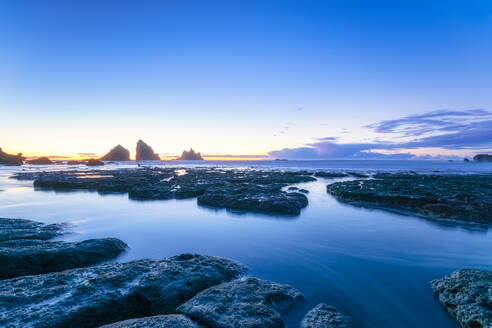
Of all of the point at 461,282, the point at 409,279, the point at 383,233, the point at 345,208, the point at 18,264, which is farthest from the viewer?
the point at 345,208

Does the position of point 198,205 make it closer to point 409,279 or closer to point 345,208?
point 345,208

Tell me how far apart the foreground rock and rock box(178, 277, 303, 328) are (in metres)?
2.64

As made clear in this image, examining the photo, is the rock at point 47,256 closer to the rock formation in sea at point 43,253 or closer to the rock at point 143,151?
the rock formation in sea at point 43,253

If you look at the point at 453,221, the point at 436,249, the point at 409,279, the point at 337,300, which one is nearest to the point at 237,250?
the point at 337,300

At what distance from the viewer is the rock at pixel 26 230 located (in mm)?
7007

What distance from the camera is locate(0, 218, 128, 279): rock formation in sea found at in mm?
4965

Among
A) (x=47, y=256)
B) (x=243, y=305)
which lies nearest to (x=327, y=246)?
(x=243, y=305)

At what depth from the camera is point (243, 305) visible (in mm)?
3666

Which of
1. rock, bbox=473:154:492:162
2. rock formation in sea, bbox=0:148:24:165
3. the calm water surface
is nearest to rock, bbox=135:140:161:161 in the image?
rock formation in sea, bbox=0:148:24:165

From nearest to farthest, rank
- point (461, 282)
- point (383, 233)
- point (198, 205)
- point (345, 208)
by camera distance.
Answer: point (461, 282) → point (383, 233) → point (345, 208) → point (198, 205)

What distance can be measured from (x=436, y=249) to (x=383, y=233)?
1.75m

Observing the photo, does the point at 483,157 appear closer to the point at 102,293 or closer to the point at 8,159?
the point at 102,293

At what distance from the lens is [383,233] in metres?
8.78

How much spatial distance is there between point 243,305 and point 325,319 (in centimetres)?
140
